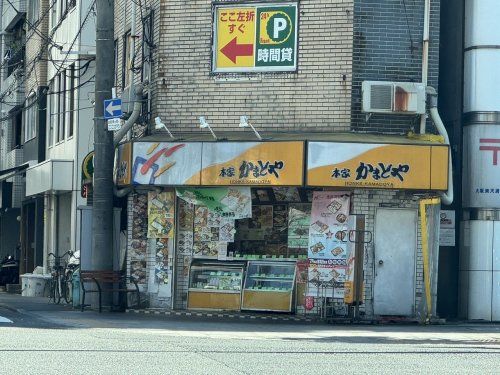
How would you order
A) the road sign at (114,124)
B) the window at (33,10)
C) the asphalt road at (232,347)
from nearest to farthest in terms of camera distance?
the asphalt road at (232,347), the road sign at (114,124), the window at (33,10)

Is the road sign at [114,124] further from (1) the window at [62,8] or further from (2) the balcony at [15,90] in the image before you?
(2) the balcony at [15,90]

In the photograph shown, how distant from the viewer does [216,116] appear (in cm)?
2206

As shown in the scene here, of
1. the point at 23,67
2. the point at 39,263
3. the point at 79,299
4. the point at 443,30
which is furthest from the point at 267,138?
the point at 23,67

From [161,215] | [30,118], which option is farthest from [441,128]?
[30,118]

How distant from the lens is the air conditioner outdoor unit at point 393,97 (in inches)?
818

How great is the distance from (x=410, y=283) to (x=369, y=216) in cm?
149

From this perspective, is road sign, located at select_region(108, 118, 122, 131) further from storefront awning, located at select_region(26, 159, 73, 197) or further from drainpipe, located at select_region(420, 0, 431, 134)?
storefront awning, located at select_region(26, 159, 73, 197)

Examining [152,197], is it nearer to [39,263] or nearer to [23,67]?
[39,263]

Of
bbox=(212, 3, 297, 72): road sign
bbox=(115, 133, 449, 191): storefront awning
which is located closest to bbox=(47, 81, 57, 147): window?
bbox=(212, 3, 297, 72): road sign

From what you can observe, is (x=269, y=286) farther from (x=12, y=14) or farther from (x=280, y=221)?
(x=12, y=14)

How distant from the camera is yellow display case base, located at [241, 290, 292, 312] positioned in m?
21.6

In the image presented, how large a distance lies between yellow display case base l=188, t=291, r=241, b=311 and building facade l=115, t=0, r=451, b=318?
25 mm

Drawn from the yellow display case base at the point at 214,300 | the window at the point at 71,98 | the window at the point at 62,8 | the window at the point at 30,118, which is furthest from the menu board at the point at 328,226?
the window at the point at 30,118

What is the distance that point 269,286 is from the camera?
21.9 m
